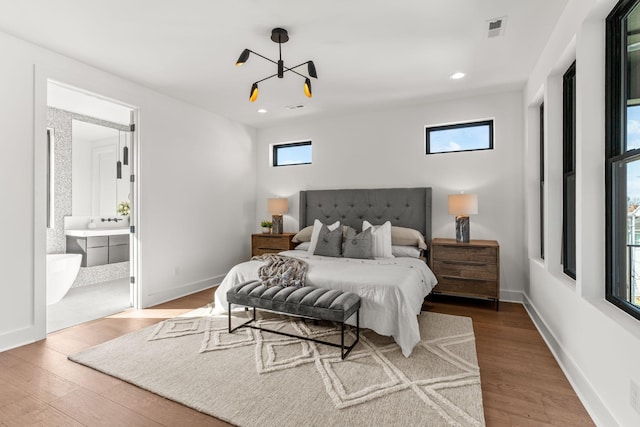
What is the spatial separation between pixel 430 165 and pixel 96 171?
546 centimetres

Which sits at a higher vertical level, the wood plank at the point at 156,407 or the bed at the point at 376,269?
the bed at the point at 376,269

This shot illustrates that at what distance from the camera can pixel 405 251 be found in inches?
154

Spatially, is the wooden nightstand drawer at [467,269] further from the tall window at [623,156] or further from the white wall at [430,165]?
the tall window at [623,156]

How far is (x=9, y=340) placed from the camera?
2662 millimetres

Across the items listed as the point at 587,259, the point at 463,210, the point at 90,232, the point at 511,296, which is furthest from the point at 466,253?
the point at 90,232

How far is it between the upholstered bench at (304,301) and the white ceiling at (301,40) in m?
2.14

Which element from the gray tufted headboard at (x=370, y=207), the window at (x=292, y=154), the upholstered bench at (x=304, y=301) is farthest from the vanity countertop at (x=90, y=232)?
the upholstered bench at (x=304, y=301)

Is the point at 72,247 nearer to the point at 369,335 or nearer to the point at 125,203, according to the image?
the point at 125,203

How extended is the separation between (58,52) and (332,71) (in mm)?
2559

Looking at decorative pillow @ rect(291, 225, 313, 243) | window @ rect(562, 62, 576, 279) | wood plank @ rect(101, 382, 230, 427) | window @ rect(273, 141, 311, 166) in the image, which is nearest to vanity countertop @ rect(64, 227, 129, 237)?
window @ rect(273, 141, 311, 166)

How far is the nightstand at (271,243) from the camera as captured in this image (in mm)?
4777

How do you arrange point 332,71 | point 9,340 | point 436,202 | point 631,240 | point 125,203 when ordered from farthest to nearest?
1. point 125,203
2. point 436,202
3. point 332,71
4. point 9,340
5. point 631,240

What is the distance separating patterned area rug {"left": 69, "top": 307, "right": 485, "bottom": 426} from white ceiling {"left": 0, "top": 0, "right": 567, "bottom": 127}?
257cm

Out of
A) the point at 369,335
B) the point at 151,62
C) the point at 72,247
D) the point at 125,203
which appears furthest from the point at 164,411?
the point at 125,203
